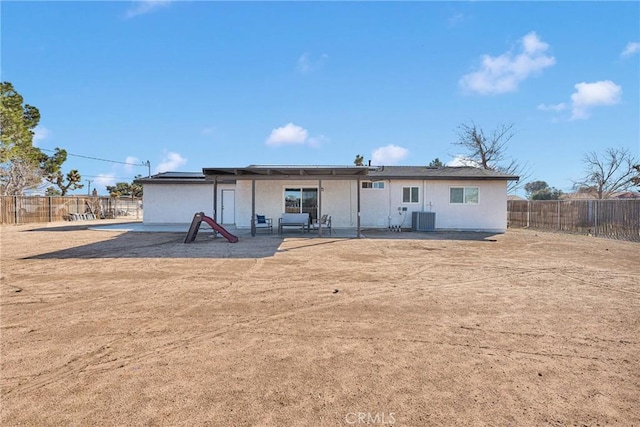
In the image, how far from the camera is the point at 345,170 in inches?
490

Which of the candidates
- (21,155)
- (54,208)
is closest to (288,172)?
(54,208)

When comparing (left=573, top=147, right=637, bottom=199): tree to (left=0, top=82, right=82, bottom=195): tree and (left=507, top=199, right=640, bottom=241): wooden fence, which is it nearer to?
(left=507, top=199, right=640, bottom=241): wooden fence

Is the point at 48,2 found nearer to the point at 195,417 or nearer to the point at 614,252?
the point at 195,417

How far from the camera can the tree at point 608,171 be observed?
2430 cm

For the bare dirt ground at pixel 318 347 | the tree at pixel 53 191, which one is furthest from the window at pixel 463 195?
the tree at pixel 53 191

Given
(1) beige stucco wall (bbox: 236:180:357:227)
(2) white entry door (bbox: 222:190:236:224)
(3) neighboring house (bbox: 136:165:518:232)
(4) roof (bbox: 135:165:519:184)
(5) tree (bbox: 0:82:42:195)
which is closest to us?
(4) roof (bbox: 135:165:519:184)

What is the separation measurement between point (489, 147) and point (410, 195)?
729 inches

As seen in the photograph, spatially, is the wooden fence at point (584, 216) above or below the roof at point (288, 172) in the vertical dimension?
below

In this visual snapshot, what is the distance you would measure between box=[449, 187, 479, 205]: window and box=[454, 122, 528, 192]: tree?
15.9 m

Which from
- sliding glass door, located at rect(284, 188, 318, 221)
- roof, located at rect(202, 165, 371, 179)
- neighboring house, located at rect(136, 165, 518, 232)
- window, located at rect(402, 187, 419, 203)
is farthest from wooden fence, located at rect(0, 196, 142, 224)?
window, located at rect(402, 187, 419, 203)

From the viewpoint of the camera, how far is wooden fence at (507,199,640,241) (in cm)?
1370

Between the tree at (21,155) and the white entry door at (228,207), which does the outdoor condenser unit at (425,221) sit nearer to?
the white entry door at (228,207)

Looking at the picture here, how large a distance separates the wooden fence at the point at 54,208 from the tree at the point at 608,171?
40.2m

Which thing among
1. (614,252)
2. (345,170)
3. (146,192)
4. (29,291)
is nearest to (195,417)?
(29,291)
